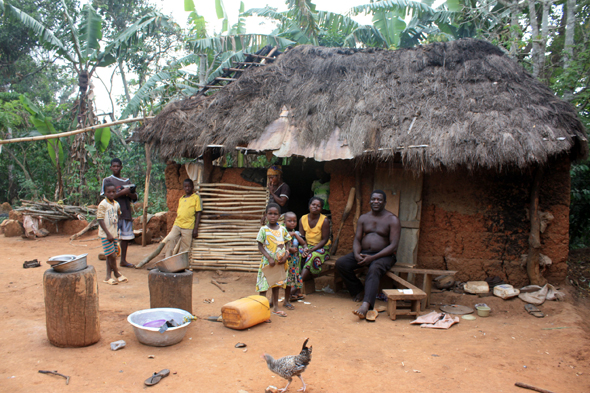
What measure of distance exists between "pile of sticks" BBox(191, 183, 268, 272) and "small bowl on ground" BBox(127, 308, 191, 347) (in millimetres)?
2900

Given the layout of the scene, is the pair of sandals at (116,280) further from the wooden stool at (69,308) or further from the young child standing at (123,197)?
A: the wooden stool at (69,308)

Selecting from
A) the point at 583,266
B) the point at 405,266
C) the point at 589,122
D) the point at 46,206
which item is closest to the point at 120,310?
the point at 405,266

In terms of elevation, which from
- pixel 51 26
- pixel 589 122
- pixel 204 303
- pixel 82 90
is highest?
pixel 51 26

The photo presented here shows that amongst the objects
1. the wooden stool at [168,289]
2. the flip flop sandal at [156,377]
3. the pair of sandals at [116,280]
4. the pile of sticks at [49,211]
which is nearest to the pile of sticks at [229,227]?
the pair of sandals at [116,280]

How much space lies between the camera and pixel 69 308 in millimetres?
3467

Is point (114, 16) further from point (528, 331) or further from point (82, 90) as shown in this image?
point (528, 331)

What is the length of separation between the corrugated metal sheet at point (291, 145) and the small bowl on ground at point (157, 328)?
2.94m

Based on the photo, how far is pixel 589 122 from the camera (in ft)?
24.3

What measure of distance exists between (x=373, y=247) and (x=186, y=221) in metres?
3.21

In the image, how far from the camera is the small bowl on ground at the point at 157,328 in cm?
360

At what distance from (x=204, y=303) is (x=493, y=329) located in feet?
11.2

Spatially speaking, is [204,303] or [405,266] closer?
[204,303]

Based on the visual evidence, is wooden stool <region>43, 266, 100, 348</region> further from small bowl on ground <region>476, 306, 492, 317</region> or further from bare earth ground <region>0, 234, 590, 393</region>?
small bowl on ground <region>476, 306, 492, 317</region>

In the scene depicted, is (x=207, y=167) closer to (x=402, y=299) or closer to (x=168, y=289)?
(x=168, y=289)
